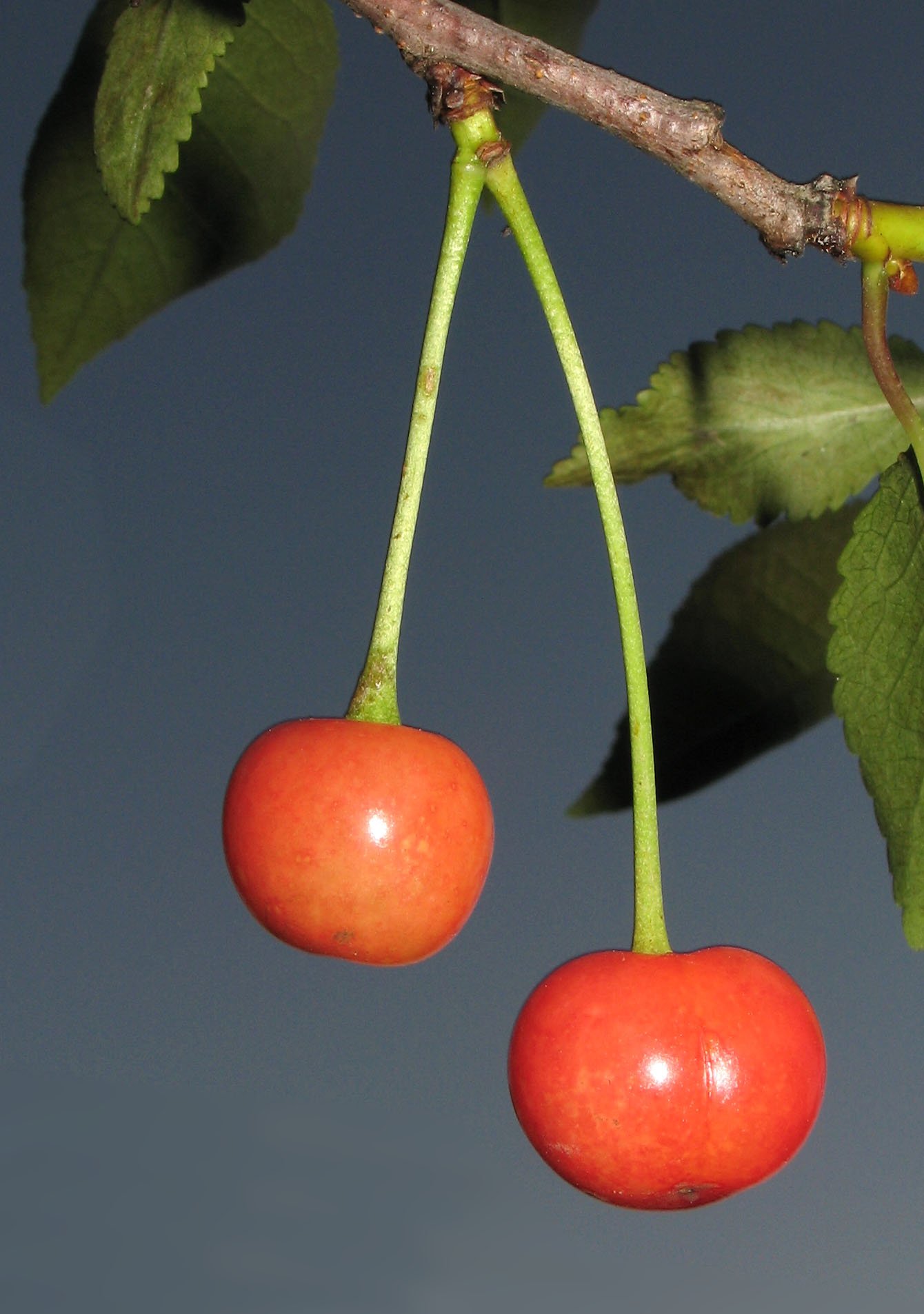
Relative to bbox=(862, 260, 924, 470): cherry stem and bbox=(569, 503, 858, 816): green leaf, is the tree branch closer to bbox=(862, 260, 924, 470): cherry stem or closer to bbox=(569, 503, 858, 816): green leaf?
bbox=(862, 260, 924, 470): cherry stem

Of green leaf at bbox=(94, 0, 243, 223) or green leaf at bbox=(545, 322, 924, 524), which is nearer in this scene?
green leaf at bbox=(94, 0, 243, 223)

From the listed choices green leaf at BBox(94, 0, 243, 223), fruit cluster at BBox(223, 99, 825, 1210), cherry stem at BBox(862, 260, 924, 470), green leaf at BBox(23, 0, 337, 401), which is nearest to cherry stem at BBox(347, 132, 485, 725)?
fruit cluster at BBox(223, 99, 825, 1210)

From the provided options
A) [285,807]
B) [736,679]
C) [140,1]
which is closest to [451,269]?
[140,1]

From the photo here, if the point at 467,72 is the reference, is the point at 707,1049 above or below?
below

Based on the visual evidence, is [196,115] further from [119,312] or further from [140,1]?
[140,1]

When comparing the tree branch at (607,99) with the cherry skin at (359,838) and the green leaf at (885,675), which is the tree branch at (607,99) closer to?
the green leaf at (885,675)

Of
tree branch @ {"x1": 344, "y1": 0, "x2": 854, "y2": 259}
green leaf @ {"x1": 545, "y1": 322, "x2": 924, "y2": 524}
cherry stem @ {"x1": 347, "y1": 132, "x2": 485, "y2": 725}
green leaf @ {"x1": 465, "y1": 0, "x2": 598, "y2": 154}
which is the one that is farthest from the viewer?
green leaf @ {"x1": 465, "y1": 0, "x2": 598, "y2": 154}
